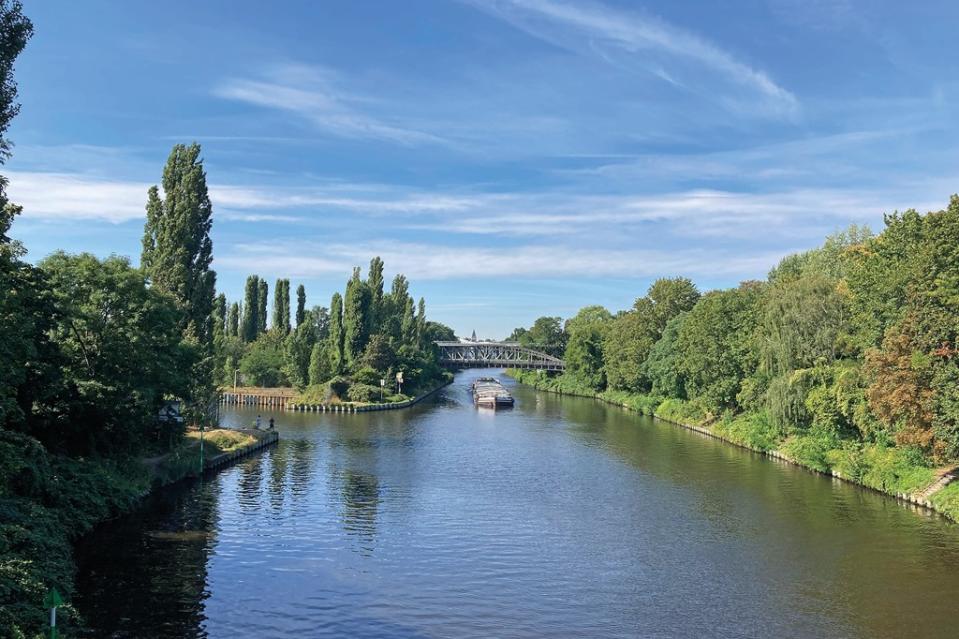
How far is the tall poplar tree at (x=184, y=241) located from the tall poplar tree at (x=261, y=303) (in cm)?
7555

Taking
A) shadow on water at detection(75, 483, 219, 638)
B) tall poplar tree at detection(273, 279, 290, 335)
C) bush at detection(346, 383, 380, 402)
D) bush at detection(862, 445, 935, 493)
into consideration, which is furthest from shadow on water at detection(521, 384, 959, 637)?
tall poplar tree at detection(273, 279, 290, 335)

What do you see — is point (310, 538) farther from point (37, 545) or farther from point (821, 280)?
point (821, 280)

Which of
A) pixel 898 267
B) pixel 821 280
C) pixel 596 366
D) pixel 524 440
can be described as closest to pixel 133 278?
pixel 524 440

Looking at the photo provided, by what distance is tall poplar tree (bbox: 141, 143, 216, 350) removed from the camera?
50.9m

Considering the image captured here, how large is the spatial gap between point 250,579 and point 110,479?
40.4ft

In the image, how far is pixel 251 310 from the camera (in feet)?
422

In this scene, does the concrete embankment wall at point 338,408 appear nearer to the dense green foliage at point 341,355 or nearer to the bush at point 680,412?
the dense green foliage at point 341,355

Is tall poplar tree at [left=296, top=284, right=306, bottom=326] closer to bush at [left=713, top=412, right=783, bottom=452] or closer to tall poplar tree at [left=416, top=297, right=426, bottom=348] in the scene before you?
tall poplar tree at [left=416, top=297, right=426, bottom=348]

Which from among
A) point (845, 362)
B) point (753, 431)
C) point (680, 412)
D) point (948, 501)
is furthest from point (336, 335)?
point (948, 501)

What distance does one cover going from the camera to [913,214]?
1721 inches

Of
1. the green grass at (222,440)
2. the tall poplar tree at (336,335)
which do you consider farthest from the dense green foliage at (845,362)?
the tall poplar tree at (336,335)

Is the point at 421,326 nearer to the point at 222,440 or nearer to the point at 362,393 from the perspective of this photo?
the point at 362,393

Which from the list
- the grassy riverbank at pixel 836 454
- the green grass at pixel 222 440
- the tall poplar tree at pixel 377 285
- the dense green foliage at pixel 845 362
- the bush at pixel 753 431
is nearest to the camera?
the dense green foliage at pixel 845 362

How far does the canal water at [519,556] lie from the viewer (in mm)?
22797
